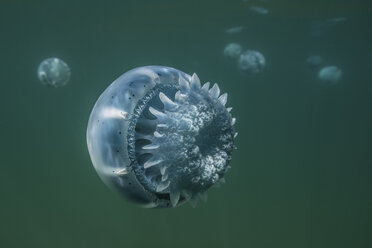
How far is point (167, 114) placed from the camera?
2.47m

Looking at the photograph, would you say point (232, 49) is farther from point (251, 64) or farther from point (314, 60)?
point (251, 64)

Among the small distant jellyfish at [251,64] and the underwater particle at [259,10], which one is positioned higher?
the underwater particle at [259,10]

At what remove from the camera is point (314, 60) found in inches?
1155

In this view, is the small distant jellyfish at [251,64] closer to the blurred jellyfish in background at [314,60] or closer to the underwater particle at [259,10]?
the underwater particle at [259,10]

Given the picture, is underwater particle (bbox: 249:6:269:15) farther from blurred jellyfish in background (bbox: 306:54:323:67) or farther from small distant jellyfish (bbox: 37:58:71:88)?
blurred jellyfish in background (bbox: 306:54:323:67)

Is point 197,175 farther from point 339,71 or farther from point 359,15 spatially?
point 339,71

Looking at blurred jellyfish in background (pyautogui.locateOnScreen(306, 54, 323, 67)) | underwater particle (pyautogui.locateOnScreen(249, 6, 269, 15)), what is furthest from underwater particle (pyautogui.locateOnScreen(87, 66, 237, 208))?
blurred jellyfish in background (pyautogui.locateOnScreen(306, 54, 323, 67))

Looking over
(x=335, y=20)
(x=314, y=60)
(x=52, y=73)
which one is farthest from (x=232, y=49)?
(x=52, y=73)

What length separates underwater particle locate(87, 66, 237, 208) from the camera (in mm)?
2418

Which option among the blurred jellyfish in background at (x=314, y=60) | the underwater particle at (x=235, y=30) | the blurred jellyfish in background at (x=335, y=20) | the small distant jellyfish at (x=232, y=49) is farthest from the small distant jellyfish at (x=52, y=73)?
the blurred jellyfish in background at (x=314, y=60)

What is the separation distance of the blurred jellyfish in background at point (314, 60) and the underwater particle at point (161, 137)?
26998mm

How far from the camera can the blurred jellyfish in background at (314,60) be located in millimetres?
28084

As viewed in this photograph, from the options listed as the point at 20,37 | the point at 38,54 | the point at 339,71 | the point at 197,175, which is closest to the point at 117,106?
the point at 197,175

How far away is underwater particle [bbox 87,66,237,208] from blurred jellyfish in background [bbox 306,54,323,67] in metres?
27.0
